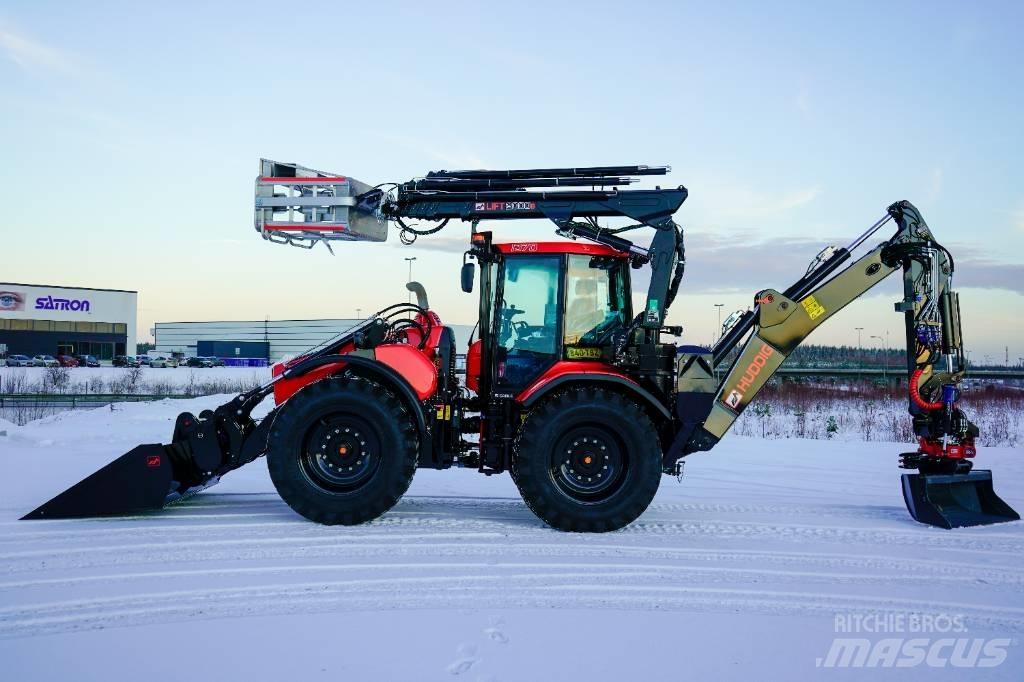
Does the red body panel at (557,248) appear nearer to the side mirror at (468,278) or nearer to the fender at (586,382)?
the side mirror at (468,278)

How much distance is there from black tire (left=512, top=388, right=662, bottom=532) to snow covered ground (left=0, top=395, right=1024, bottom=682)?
0.24 meters

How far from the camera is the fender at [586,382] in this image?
25.3 feet

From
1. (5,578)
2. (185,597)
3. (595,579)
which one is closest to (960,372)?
(595,579)

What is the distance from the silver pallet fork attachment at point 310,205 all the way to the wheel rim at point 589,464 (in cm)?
318

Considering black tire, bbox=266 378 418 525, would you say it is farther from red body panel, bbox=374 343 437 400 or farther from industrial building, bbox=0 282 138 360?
industrial building, bbox=0 282 138 360

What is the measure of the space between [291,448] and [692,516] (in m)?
4.03

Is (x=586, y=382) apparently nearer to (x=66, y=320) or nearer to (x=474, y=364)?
(x=474, y=364)

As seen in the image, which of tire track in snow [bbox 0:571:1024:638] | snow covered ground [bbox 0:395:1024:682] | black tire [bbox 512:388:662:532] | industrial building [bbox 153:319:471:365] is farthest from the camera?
industrial building [bbox 153:319:471:365]

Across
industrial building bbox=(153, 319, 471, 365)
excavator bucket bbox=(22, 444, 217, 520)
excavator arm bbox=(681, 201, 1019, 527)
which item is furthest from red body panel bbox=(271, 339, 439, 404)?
industrial building bbox=(153, 319, 471, 365)

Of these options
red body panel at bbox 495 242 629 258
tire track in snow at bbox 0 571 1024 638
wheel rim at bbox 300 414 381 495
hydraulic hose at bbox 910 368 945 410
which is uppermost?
red body panel at bbox 495 242 629 258

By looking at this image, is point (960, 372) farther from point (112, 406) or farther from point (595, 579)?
point (112, 406)

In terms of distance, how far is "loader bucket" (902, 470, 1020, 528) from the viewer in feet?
27.0

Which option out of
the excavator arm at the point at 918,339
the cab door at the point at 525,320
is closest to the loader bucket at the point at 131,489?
the cab door at the point at 525,320

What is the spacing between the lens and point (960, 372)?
8.45 metres
